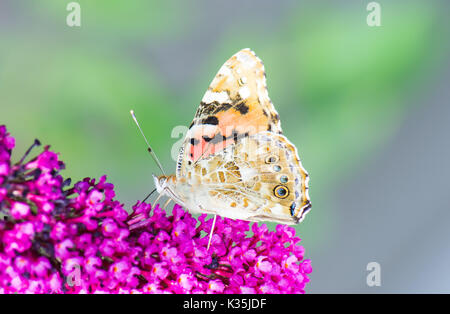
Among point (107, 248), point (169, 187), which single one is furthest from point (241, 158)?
point (107, 248)

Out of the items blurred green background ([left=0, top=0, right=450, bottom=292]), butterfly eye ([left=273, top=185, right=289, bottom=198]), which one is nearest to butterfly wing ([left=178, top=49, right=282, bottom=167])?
butterfly eye ([left=273, top=185, right=289, bottom=198])

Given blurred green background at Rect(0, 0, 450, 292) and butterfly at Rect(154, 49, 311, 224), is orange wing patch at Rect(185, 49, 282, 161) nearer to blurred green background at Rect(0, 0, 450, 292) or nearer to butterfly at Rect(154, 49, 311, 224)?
butterfly at Rect(154, 49, 311, 224)

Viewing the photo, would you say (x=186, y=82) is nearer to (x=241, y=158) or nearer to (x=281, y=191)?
(x=241, y=158)

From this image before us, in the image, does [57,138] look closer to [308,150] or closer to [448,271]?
[308,150]

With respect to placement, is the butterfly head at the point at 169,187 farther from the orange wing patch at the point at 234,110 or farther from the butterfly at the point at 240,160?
the orange wing patch at the point at 234,110

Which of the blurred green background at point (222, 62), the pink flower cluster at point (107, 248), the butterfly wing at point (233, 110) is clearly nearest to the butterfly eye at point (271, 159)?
the butterfly wing at point (233, 110)
